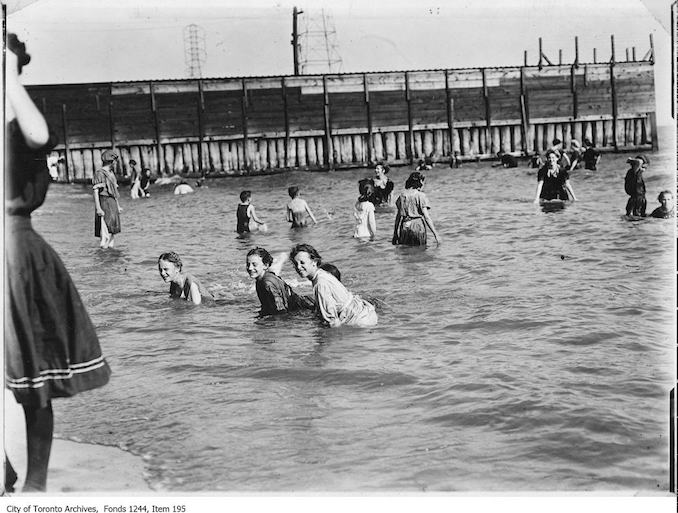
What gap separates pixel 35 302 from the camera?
14.1 ft

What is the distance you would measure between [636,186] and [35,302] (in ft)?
45.3

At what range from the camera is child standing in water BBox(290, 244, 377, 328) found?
8.41 metres

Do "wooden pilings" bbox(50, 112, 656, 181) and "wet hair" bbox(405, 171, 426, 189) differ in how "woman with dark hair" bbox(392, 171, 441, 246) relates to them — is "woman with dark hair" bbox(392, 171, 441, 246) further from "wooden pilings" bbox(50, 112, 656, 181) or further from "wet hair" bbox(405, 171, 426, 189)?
"wooden pilings" bbox(50, 112, 656, 181)

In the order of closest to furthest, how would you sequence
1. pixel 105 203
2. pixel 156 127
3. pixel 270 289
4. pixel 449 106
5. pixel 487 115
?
pixel 270 289, pixel 105 203, pixel 156 127, pixel 449 106, pixel 487 115

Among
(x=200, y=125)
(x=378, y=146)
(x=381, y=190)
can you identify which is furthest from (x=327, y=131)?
(x=381, y=190)

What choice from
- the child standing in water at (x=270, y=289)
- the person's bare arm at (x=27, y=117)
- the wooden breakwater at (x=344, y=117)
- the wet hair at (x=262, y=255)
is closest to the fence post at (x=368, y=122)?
the wooden breakwater at (x=344, y=117)

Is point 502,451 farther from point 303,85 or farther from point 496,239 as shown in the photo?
point 303,85

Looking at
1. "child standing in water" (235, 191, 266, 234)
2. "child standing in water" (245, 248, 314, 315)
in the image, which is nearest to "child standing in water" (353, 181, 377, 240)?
"child standing in water" (235, 191, 266, 234)

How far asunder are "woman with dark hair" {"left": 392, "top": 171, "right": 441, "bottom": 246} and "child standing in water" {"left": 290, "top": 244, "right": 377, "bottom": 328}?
5.24m

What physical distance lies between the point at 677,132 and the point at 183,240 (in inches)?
500

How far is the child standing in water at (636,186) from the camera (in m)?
15.2

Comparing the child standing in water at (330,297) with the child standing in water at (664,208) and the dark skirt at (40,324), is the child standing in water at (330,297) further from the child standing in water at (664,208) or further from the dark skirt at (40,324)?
the child standing in water at (664,208)

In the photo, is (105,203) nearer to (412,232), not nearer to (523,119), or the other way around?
(412,232)

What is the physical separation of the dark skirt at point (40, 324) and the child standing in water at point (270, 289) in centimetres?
483
